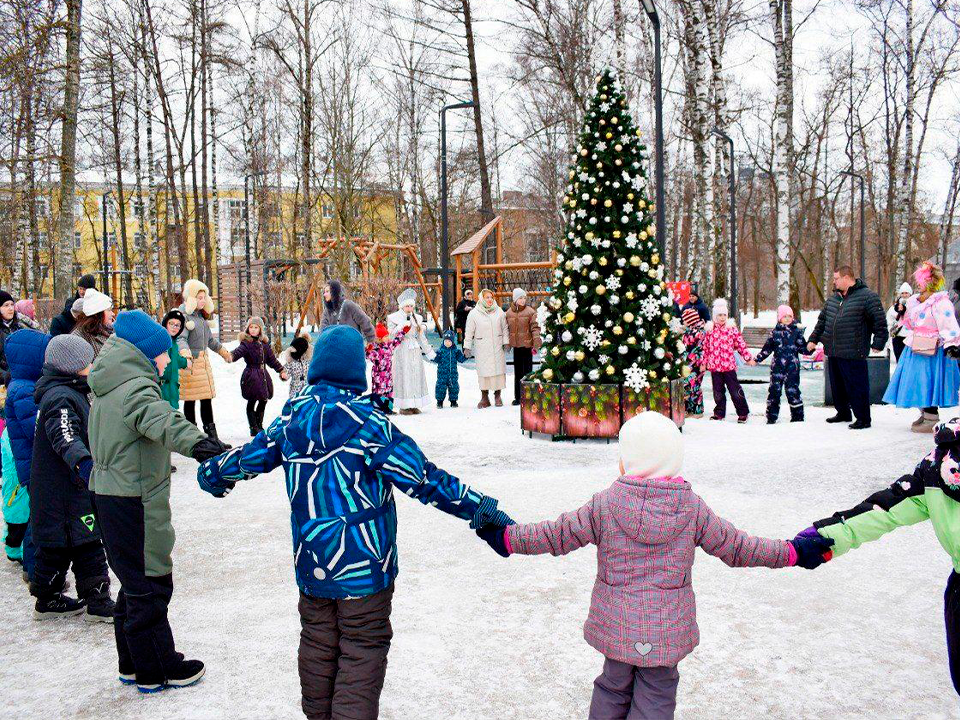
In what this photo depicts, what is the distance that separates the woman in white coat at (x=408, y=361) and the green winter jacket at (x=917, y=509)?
9755mm

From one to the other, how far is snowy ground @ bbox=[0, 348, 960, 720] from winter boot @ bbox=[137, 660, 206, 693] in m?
0.06

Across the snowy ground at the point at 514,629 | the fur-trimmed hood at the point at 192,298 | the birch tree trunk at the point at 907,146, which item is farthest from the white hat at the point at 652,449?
the birch tree trunk at the point at 907,146

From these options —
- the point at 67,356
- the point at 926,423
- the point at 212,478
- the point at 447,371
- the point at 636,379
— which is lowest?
the point at 926,423

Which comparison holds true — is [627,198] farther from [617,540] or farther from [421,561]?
[617,540]

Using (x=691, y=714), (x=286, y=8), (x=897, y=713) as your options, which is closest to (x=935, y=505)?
(x=897, y=713)

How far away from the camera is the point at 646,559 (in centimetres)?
270

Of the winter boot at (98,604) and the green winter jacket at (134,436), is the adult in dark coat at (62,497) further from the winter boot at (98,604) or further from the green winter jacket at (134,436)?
the green winter jacket at (134,436)

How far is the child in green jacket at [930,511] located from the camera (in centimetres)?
289

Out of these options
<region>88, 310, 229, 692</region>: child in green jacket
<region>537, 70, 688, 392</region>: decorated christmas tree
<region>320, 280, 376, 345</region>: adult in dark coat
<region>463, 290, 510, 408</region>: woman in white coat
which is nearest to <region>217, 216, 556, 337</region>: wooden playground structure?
<region>463, 290, 510, 408</region>: woman in white coat

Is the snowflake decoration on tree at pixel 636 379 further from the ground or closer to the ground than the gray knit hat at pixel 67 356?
closer to the ground

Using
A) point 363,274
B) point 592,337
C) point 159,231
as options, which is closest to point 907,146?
point 363,274

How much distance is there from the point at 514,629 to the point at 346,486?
193cm

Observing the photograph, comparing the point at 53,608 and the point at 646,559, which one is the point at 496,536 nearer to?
the point at 646,559

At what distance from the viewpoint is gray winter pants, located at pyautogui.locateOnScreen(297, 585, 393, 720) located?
2.93 meters
